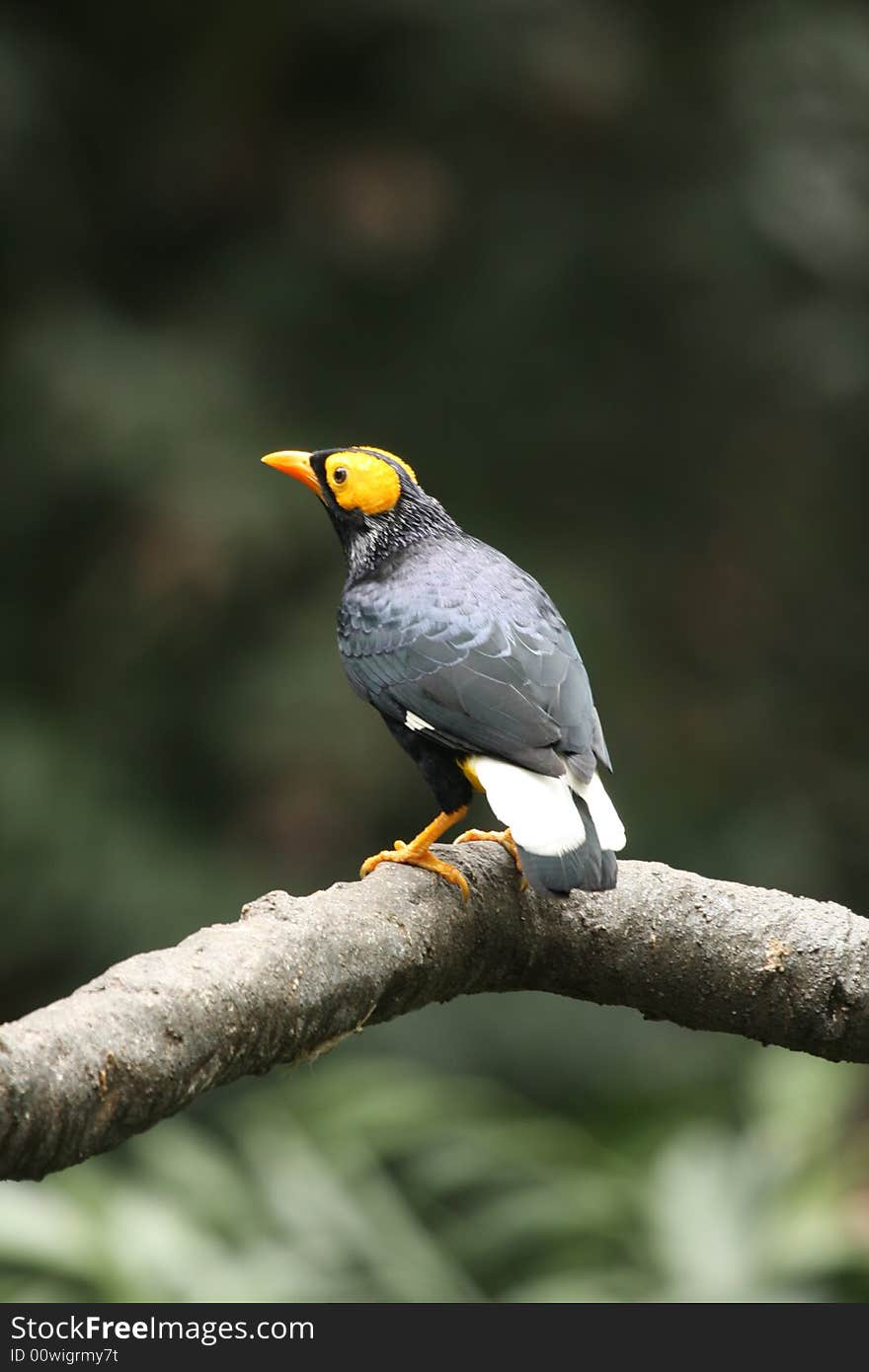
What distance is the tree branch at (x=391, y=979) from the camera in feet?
6.42

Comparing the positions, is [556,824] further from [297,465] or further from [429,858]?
[297,465]

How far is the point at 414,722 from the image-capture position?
322cm

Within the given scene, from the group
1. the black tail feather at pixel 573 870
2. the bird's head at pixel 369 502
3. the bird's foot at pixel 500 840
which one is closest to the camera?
the black tail feather at pixel 573 870

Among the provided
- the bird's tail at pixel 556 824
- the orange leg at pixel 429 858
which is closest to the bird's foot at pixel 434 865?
the orange leg at pixel 429 858

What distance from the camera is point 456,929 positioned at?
268 centimetres

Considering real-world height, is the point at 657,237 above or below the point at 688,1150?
above

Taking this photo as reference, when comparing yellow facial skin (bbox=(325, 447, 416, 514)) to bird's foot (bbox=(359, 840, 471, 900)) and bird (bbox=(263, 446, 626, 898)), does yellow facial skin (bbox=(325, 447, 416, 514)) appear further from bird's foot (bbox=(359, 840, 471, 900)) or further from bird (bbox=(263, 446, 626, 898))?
bird's foot (bbox=(359, 840, 471, 900))

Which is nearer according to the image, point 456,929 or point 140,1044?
point 140,1044

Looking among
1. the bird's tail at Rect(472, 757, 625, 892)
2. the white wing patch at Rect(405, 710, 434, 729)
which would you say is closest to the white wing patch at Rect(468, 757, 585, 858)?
the bird's tail at Rect(472, 757, 625, 892)

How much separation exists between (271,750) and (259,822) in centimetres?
49

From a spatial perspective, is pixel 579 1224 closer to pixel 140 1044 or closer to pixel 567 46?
pixel 140 1044

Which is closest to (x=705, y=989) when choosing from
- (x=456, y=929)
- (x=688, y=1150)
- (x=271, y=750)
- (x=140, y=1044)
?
(x=456, y=929)

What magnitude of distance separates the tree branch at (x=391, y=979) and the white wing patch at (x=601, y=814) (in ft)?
0.25

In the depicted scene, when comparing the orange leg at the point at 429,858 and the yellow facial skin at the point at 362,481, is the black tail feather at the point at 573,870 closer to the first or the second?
the orange leg at the point at 429,858
